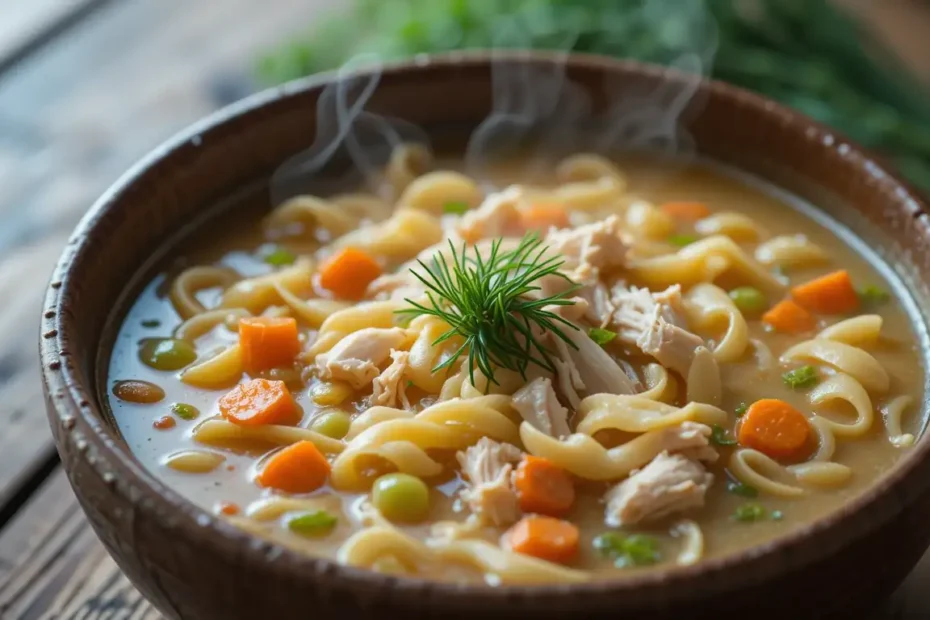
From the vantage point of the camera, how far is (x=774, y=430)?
11.3ft

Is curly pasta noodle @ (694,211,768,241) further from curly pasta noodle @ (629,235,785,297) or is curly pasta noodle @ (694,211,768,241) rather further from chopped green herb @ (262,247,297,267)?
chopped green herb @ (262,247,297,267)

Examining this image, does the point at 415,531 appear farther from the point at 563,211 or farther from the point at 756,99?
the point at 756,99

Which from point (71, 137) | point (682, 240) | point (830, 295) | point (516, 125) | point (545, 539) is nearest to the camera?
point (545, 539)

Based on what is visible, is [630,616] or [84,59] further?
[84,59]

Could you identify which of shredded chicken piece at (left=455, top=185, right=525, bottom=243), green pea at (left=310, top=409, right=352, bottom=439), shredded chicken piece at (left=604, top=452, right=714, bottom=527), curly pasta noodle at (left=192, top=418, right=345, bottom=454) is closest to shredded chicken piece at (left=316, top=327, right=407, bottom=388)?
green pea at (left=310, top=409, right=352, bottom=439)

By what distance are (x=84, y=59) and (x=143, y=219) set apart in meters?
2.69

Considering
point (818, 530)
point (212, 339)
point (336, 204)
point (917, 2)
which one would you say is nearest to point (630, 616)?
point (818, 530)

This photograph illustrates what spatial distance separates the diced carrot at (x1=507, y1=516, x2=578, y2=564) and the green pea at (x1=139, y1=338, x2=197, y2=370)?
4.63 ft

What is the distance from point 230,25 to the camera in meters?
6.89

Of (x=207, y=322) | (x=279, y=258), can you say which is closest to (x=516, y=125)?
(x=279, y=258)

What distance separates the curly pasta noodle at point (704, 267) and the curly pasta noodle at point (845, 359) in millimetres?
405

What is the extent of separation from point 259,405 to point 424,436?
0.57 metres

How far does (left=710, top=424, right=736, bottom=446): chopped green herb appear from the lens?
135 inches

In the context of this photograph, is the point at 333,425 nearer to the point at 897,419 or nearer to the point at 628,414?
the point at 628,414
